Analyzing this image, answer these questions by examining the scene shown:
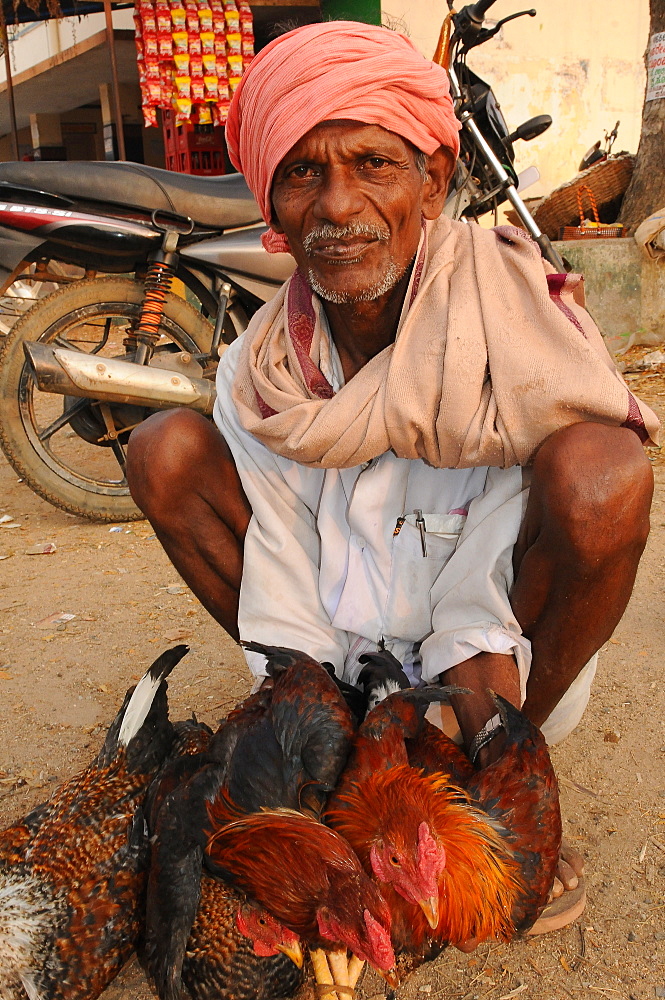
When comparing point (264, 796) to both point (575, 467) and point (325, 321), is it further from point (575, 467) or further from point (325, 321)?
point (325, 321)

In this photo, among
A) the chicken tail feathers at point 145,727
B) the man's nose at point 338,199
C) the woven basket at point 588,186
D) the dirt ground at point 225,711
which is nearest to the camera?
the dirt ground at point 225,711

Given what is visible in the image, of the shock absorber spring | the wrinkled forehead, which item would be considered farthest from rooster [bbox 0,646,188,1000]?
the shock absorber spring

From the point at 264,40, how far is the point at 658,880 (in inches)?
358

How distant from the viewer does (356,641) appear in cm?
234

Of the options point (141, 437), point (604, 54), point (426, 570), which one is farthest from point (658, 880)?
point (604, 54)

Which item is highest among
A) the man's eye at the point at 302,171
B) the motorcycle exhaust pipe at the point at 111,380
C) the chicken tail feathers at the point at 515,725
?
the man's eye at the point at 302,171

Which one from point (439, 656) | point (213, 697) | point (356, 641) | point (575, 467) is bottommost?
point (213, 697)

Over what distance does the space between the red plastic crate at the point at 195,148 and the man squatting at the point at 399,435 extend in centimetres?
716

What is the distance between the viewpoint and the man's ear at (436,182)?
7.67 ft

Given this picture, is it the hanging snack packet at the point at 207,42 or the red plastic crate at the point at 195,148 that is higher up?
the hanging snack packet at the point at 207,42

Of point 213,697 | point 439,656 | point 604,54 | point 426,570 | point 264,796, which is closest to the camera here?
point 264,796

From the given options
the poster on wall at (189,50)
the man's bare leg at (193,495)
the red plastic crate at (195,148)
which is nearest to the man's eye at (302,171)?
the man's bare leg at (193,495)

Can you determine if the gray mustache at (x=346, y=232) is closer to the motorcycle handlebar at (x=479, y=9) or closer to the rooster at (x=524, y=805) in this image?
the rooster at (x=524, y=805)

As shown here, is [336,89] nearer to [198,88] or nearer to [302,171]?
[302,171]
